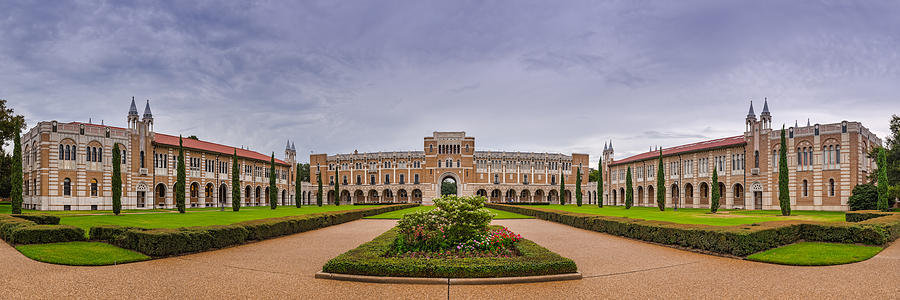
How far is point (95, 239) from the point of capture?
622 inches

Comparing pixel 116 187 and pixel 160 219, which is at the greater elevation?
pixel 116 187

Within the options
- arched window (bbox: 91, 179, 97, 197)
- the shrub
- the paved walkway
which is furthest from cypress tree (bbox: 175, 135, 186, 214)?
the shrub

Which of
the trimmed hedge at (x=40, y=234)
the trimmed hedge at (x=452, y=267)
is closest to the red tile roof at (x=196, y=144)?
the trimmed hedge at (x=40, y=234)

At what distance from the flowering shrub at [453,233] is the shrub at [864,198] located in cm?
4033

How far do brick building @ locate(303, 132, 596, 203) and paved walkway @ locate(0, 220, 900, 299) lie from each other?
221 ft

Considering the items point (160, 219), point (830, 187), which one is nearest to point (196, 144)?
point (160, 219)

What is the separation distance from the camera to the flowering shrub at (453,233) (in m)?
12.2

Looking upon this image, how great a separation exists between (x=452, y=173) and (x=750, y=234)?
67.8 meters

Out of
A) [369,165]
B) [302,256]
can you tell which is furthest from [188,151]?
[302,256]

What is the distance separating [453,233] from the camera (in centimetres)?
1273

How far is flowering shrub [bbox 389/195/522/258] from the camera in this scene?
12180mm

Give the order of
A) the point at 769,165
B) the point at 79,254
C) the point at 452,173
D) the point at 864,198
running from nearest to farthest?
the point at 79,254
the point at 864,198
the point at 769,165
the point at 452,173

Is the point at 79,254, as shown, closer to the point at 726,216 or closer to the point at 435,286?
the point at 435,286

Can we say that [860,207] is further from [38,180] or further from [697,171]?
[38,180]
